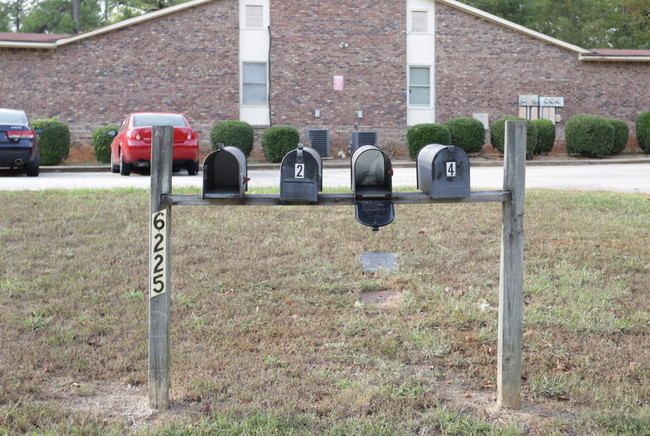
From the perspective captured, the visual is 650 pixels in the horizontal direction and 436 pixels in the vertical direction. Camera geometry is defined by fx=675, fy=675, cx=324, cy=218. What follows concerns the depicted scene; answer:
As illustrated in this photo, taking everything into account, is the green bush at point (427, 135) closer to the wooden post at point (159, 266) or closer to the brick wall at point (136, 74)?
the brick wall at point (136, 74)

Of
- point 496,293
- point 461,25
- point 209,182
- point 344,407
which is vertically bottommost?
point 344,407

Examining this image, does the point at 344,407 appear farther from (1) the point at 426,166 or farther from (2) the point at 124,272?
(2) the point at 124,272

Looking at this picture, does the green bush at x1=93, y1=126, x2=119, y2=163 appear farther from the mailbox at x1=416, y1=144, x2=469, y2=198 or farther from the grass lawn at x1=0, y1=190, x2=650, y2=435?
the mailbox at x1=416, y1=144, x2=469, y2=198

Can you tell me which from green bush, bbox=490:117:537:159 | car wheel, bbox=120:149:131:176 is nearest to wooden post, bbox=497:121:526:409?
car wheel, bbox=120:149:131:176

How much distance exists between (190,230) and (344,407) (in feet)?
13.4

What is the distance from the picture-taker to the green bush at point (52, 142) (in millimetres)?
19406

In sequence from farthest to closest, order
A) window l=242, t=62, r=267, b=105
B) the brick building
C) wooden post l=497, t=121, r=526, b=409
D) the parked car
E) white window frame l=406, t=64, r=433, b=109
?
white window frame l=406, t=64, r=433, b=109, window l=242, t=62, r=267, b=105, the brick building, the parked car, wooden post l=497, t=121, r=526, b=409

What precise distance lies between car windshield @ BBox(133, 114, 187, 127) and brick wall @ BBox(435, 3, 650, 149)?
1259 cm

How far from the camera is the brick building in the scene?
75.6 ft

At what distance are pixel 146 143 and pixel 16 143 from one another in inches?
107

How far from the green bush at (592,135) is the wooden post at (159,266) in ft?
71.0

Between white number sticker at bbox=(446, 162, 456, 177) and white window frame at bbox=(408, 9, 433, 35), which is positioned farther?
white window frame at bbox=(408, 9, 433, 35)

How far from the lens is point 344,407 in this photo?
394 cm

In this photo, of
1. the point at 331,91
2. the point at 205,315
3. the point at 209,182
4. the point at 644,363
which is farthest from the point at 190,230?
the point at 331,91
